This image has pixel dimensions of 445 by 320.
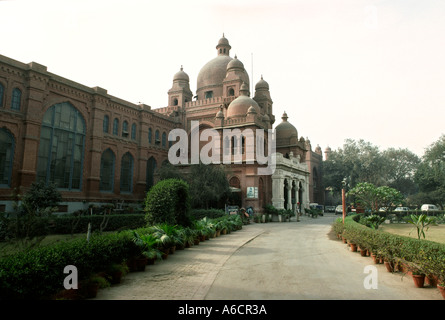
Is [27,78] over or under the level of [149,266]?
over

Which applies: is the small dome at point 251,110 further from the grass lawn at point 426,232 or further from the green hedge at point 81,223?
the green hedge at point 81,223

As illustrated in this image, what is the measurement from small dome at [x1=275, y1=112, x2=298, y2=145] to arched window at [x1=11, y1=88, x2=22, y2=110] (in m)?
28.6

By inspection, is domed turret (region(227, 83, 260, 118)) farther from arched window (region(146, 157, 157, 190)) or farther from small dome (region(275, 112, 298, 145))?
arched window (region(146, 157, 157, 190))

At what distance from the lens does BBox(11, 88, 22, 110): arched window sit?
22.2 meters

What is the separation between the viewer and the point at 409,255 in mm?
7773

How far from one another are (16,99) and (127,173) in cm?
1257

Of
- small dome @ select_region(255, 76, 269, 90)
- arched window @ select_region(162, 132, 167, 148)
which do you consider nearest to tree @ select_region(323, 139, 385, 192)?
small dome @ select_region(255, 76, 269, 90)

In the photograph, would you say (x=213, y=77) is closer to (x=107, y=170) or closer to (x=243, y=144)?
(x=243, y=144)

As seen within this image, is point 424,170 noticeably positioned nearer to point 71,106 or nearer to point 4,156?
point 71,106

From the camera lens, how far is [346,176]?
51.5m

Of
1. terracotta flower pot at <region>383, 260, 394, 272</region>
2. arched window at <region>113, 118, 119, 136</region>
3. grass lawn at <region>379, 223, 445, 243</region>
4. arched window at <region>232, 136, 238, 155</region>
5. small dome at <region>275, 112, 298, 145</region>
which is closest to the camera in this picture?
terracotta flower pot at <region>383, 260, 394, 272</region>
